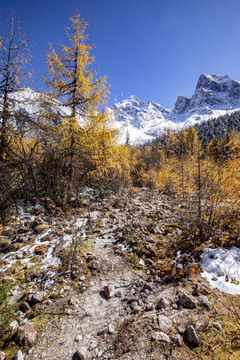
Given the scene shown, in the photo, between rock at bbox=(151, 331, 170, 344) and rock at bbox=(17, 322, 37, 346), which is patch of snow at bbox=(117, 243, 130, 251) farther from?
rock at bbox=(17, 322, 37, 346)

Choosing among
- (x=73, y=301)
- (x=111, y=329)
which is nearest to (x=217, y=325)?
(x=111, y=329)

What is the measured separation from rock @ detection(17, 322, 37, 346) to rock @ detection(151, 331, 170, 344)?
1.49 m

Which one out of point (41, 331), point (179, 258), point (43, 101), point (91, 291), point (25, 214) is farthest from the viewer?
point (43, 101)

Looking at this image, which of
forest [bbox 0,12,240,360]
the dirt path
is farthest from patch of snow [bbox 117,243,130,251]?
the dirt path

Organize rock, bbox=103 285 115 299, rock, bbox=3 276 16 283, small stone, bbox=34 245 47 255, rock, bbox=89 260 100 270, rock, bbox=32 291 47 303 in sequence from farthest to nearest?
small stone, bbox=34 245 47 255 → rock, bbox=89 260 100 270 → rock, bbox=3 276 16 283 → rock, bbox=103 285 115 299 → rock, bbox=32 291 47 303

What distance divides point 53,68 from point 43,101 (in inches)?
60.0

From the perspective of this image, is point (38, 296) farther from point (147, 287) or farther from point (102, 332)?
point (147, 287)

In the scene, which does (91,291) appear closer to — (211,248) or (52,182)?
(211,248)

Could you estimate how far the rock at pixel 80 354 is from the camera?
66.8 inches

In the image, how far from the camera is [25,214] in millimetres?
5203

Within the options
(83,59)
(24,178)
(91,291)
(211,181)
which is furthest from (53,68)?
(91,291)

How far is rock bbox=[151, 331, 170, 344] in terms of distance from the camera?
5.83ft

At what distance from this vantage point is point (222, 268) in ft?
9.68

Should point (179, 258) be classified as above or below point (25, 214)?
below
